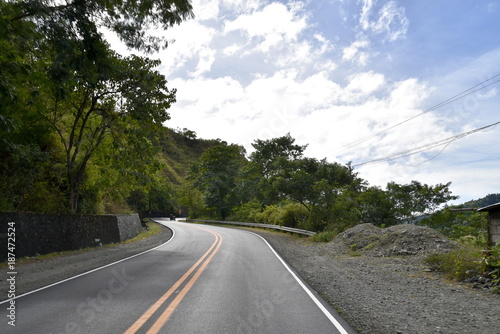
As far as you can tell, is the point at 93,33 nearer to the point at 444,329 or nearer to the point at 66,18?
the point at 66,18

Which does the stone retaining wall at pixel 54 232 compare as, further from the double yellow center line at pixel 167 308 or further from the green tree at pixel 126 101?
the double yellow center line at pixel 167 308

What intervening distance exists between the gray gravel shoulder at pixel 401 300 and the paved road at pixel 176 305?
0.62m

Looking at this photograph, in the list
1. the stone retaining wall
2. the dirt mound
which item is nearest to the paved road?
the stone retaining wall

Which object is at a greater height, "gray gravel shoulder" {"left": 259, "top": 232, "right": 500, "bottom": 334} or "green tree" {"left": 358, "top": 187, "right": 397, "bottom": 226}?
"green tree" {"left": 358, "top": 187, "right": 397, "bottom": 226}

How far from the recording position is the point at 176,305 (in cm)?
600

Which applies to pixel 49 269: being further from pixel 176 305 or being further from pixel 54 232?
pixel 176 305

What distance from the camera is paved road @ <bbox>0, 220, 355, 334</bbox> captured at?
4.86 m

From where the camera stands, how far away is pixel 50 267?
10727 millimetres

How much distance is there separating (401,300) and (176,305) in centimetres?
494

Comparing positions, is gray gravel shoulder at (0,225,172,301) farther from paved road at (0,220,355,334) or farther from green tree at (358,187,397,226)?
green tree at (358,187,397,226)

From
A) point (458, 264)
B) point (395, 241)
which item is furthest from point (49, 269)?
point (395, 241)

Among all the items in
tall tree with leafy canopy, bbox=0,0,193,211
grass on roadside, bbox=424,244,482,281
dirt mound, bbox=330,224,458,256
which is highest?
tall tree with leafy canopy, bbox=0,0,193,211

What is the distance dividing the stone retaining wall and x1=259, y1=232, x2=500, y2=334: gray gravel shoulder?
10.4 m

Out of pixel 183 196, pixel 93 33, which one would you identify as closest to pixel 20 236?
pixel 93 33
